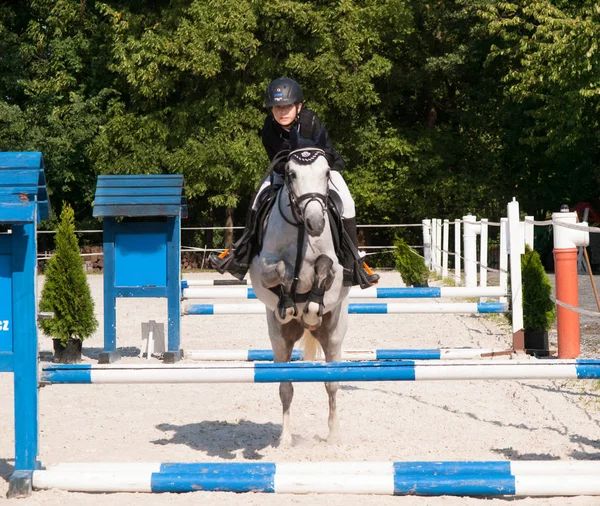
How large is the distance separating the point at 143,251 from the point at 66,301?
1.06m

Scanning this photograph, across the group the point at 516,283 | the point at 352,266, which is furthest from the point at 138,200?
the point at 352,266

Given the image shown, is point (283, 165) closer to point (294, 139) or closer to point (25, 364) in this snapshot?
point (294, 139)

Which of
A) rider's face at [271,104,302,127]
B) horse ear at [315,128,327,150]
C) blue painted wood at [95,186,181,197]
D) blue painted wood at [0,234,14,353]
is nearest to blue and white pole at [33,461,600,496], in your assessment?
blue painted wood at [0,234,14,353]

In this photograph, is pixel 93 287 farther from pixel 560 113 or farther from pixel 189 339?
pixel 560 113

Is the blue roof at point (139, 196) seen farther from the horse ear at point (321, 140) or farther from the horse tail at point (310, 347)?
the horse ear at point (321, 140)

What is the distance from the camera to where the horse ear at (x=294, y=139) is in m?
5.39

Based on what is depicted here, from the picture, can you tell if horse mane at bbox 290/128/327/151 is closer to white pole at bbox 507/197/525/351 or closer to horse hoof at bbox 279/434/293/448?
horse hoof at bbox 279/434/293/448

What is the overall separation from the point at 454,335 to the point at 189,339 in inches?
128

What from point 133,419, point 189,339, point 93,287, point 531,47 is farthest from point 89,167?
point 133,419

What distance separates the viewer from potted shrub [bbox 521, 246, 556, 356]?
8.80 m

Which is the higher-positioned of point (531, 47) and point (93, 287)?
point (531, 47)

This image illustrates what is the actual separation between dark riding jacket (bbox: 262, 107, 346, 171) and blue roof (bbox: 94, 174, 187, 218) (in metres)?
3.83

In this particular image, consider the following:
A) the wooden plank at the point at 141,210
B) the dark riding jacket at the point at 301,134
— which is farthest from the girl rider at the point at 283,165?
the wooden plank at the point at 141,210

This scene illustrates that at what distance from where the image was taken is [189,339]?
37.2ft
